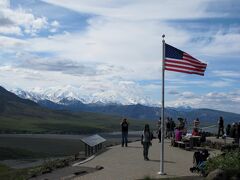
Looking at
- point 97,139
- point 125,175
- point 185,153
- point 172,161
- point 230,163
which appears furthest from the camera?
point 97,139

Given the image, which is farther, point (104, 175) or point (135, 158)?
point (135, 158)

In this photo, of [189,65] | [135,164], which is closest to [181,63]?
[189,65]

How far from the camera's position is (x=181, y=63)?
2366 centimetres

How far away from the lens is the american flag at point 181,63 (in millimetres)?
23594

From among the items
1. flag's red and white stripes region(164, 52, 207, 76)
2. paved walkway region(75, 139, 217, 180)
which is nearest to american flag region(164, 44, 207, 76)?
flag's red and white stripes region(164, 52, 207, 76)

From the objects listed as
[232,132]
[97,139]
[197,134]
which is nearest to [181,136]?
[197,134]

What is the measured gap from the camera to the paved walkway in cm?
2294

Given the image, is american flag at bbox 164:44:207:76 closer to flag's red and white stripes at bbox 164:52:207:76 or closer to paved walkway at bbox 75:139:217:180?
flag's red and white stripes at bbox 164:52:207:76

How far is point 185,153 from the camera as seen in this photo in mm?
32594

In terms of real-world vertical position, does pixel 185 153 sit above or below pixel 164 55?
below

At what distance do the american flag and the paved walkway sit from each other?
15.5ft

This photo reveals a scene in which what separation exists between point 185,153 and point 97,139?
6.32 metres

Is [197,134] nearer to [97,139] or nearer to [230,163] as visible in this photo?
[97,139]

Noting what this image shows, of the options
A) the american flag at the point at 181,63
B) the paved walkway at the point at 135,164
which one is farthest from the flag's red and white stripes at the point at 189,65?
the paved walkway at the point at 135,164
